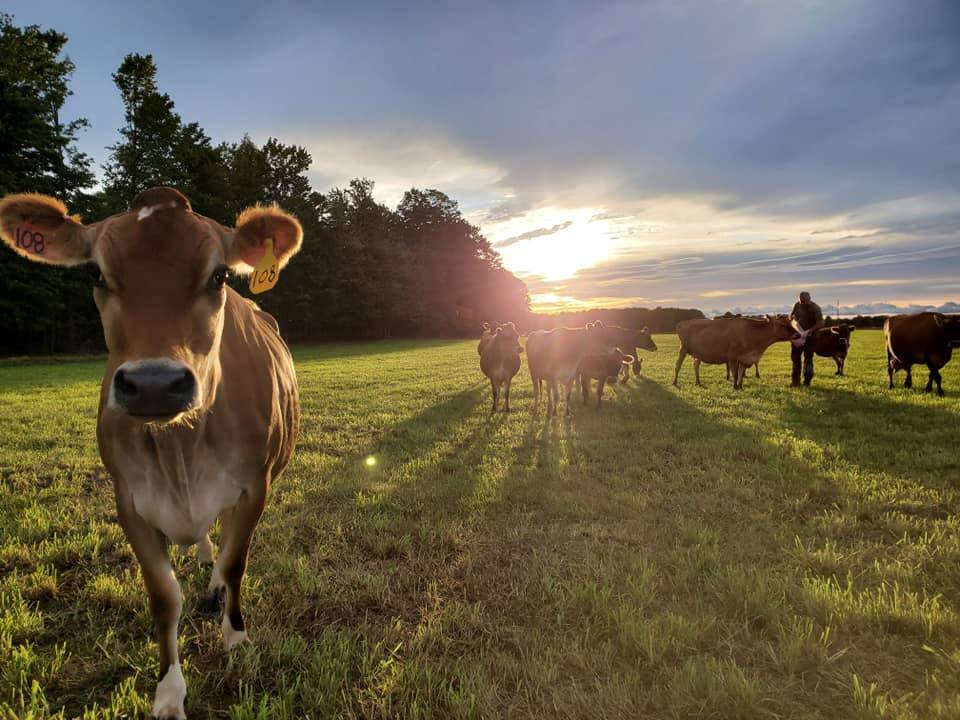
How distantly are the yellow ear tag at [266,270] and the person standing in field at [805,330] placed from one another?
1338 centimetres

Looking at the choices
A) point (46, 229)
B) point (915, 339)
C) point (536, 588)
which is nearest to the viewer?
point (46, 229)

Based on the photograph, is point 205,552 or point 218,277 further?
point 205,552

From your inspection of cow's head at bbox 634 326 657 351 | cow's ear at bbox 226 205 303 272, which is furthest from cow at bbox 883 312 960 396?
cow's ear at bbox 226 205 303 272

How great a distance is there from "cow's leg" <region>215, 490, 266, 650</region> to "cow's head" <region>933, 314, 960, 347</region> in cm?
1482

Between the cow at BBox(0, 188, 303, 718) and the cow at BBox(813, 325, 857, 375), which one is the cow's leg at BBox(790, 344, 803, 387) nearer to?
the cow at BBox(813, 325, 857, 375)

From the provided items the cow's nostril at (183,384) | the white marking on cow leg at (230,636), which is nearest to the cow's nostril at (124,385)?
the cow's nostril at (183,384)

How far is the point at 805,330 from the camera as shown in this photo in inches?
512

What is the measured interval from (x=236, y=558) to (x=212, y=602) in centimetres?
74

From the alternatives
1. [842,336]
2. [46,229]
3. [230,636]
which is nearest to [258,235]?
[46,229]

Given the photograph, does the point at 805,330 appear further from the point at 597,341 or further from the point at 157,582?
the point at 157,582

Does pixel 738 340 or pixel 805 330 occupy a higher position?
pixel 805 330

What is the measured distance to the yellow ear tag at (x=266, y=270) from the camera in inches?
114

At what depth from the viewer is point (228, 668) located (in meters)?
2.63

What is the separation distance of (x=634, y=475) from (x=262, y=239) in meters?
4.88
